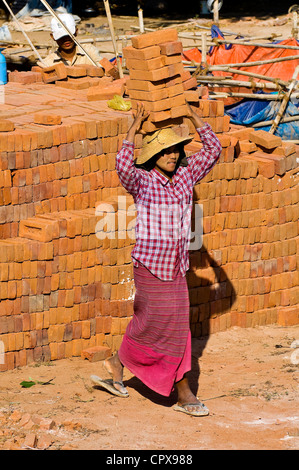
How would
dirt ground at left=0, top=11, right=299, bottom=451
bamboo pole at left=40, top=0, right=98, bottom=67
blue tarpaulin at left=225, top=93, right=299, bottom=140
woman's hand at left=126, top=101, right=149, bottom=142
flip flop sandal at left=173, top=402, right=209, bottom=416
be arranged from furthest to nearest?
blue tarpaulin at left=225, top=93, right=299, bottom=140 < bamboo pole at left=40, top=0, right=98, bottom=67 < flip flop sandal at left=173, top=402, right=209, bottom=416 < woman's hand at left=126, top=101, right=149, bottom=142 < dirt ground at left=0, top=11, right=299, bottom=451

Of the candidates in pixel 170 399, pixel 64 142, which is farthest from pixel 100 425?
pixel 64 142

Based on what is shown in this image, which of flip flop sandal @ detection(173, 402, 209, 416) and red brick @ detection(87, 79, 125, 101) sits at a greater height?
red brick @ detection(87, 79, 125, 101)

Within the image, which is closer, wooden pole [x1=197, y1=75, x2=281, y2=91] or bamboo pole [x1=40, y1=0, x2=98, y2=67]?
bamboo pole [x1=40, y1=0, x2=98, y2=67]

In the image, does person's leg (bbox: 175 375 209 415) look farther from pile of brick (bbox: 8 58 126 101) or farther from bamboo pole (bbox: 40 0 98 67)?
bamboo pole (bbox: 40 0 98 67)

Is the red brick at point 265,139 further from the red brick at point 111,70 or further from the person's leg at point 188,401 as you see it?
the person's leg at point 188,401

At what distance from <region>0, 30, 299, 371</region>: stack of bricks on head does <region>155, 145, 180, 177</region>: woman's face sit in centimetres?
41

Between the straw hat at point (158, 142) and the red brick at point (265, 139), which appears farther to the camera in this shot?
the red brick at point (265, 139)

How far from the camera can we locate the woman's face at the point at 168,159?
5539 mm

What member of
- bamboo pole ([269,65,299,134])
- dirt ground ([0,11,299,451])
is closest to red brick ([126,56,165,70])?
dirt ground ([0,11,299,451])

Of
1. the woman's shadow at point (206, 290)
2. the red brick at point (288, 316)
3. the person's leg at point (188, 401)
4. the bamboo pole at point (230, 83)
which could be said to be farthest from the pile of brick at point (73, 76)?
the person's leg at point (188, 401)

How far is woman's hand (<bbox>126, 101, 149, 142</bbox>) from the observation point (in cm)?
548

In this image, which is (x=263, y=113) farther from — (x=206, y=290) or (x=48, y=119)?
(x=48, y=119)

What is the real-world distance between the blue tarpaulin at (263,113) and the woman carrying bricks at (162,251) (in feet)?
Result: 16.7

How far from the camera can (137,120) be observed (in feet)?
18.5
